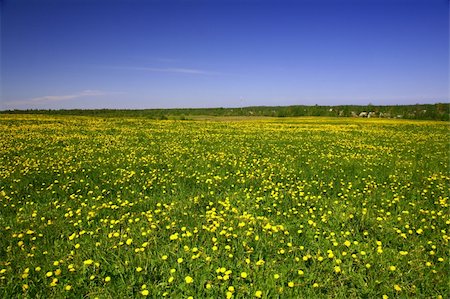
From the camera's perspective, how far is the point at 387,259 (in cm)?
371

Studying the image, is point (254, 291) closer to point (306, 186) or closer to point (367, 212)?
point (367, 212)

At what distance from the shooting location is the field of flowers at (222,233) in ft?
10.6

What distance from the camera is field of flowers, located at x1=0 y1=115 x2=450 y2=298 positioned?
3.25m

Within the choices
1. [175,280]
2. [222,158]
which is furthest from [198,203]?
[222,158]

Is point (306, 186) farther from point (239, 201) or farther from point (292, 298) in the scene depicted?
point (292, 298)

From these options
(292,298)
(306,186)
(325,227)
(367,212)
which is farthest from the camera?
(306,186)

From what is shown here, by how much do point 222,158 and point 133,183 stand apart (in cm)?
367

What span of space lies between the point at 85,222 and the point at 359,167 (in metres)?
7.94

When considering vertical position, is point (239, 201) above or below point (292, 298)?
above

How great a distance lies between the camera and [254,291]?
3.11m

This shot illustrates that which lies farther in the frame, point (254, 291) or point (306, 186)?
point (306, 186)

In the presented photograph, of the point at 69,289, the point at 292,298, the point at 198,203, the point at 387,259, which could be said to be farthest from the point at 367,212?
the point at 69,289

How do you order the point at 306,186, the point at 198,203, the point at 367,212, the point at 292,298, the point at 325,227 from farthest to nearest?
the point at 306,186 → the point at 198,203 → the point at 367,212 → the point at 325,227 → the point at 292,298

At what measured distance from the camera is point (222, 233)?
4172 mm
